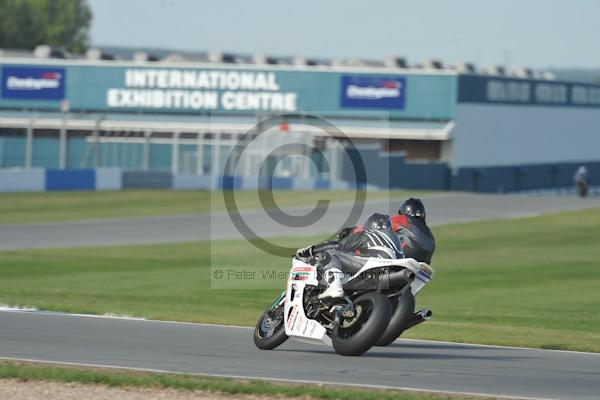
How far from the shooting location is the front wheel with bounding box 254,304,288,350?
12242 mm

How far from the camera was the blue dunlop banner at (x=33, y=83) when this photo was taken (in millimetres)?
75375

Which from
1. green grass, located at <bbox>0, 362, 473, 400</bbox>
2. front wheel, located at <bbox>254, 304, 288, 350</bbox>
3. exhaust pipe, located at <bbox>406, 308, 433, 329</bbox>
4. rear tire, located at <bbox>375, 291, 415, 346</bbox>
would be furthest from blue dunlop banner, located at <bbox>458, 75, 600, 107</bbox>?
green grass, located at <bbox>0, 362, 473, 400</bbox>

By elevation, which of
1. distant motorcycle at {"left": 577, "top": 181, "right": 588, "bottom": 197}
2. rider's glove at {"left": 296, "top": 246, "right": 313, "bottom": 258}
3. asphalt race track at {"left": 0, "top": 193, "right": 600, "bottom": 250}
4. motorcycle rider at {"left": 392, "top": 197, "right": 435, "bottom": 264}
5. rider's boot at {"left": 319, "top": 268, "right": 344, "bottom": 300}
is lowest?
distant motorcycle at {"left": 577, "top": 181, "right": 588, "bottom": 197}

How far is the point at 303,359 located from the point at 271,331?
1.96ft

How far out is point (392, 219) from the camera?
12.5 m

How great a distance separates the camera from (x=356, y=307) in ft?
37.8

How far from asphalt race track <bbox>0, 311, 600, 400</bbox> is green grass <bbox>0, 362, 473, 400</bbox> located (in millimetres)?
388

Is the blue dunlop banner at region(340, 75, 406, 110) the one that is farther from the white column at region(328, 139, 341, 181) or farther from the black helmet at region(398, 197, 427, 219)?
the black helmet at region(398, 197, 427, 219)

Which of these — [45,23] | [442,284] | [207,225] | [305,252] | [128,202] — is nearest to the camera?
[305,252]

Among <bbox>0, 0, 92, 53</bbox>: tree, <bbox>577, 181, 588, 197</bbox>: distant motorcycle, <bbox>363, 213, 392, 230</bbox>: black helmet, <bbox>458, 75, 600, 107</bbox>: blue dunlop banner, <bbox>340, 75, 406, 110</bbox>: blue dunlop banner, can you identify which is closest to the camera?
<bbox>363, 213, 392, 230</bbox>: black helmet

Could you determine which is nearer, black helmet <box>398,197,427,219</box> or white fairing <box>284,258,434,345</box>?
white fairing <box>284,258,434,345</box>

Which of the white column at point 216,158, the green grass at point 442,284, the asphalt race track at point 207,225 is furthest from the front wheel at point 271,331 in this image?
the white column at point 216,158

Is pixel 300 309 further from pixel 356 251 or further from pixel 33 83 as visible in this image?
pixel 33 83

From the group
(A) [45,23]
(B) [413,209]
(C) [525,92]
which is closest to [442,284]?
(B) [413,209]
